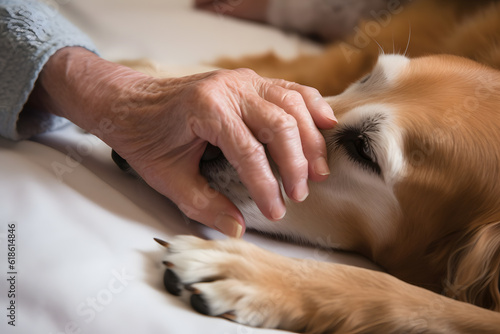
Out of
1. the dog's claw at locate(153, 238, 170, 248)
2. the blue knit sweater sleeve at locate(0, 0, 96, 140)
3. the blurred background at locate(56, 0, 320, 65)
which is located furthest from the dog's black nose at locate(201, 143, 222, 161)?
the blurred background at locate(56, 0, 320, 65)

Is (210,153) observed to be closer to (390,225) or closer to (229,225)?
(229,225)

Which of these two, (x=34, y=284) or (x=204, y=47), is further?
(x=204, y=47)

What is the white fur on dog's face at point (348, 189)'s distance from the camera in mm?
962

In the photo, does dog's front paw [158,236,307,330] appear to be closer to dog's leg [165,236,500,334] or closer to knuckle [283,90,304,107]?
dog's leg [165,236,500,334]

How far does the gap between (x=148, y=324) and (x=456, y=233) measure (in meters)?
0.67

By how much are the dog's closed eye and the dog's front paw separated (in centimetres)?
29

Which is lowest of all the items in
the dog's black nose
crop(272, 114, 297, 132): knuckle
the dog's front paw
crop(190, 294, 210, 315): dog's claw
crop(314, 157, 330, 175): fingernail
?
crop(190, 294, 210, 315): dog's claw

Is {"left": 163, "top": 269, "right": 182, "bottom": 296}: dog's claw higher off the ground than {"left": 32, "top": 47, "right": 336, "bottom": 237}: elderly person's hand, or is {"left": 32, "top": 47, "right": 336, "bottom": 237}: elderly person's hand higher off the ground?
{"left": 32, "top": 47, "right": 336, "bottom": 237}: elderly person's hand

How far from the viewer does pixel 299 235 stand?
1.03m

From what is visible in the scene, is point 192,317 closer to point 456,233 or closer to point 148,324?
point 148,324

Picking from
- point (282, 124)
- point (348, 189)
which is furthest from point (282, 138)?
point (348, 189)

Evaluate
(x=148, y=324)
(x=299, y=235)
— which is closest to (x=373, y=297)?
(x=299, y=235)

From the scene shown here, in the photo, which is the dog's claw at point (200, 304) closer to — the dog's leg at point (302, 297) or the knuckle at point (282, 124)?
the dog's leg at point (302, 297)

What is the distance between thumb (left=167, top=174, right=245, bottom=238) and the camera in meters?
0.90
